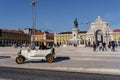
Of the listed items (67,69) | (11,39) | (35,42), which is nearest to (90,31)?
(11,39)

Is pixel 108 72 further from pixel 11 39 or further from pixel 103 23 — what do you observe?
pixel 11 39

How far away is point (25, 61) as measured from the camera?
70.0ft

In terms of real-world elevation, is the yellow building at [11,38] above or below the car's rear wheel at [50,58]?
above

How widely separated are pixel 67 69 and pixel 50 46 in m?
6.48

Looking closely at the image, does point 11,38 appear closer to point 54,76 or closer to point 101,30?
point 101,30

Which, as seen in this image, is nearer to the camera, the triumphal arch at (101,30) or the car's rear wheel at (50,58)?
the car's rear wheel at (50,58)

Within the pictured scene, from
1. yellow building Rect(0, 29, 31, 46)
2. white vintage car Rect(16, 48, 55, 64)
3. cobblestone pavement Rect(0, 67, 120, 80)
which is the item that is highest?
yellow building Rect(0, 29, 31, 46)

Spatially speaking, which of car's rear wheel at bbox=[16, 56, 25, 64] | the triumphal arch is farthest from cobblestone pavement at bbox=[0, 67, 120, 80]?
the triumphal arch

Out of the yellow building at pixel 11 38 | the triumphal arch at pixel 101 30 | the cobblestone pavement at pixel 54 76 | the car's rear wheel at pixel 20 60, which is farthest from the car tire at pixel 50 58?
the yellow building at pixel 11 38

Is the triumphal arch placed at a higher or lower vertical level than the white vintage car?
higher

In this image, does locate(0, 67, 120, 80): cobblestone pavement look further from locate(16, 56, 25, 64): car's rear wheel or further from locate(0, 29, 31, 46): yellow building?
locate(0, 29, 31, 46): yellow building

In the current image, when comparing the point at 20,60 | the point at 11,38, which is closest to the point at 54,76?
the point at 20,60

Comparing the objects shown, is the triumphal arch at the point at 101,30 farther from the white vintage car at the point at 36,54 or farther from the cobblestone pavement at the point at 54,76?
the cobblestone pavement at the point at 54,76

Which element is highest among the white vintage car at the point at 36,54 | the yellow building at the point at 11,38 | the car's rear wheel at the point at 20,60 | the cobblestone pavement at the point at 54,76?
the yellow building at the point at 11,38
